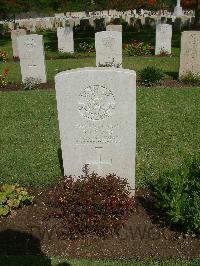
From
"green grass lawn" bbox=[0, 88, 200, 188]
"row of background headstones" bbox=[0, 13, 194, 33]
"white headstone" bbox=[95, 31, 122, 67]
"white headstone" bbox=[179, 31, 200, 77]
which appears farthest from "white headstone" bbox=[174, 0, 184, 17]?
"green grass lawn" bbox=[0, 88, 200, 188]

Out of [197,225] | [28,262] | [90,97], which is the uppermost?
[90,97]

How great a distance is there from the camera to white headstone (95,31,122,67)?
14.1 metres

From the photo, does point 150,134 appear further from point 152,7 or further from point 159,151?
point 152,7

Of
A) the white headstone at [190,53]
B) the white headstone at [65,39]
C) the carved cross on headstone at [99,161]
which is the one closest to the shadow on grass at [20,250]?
the carved cross on headstone at [99,161]

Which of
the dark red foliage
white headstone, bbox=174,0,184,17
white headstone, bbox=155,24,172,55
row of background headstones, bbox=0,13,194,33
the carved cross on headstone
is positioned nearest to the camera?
the dark red foliage

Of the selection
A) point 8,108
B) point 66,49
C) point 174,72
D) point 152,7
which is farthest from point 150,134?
point 152,7

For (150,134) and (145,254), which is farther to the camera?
(150,134)

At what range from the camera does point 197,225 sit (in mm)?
4422

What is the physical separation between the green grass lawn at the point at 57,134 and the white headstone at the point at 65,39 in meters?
9.82

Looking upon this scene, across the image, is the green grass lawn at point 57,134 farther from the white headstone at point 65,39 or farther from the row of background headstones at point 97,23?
the row of background headstones at point 97,23

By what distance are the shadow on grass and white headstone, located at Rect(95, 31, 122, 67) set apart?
10403mm

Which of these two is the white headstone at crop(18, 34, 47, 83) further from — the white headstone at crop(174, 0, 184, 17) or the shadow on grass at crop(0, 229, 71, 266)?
the white headstone at crop(174, 0, 184, 17)

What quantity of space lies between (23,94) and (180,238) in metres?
8.79

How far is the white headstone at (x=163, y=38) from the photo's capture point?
19.0 m
